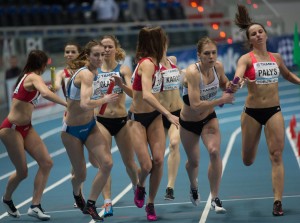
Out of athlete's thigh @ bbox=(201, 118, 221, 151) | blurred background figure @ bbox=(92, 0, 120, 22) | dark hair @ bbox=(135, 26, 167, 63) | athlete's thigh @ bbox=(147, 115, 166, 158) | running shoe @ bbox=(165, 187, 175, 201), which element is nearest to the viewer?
athlete's thigh @ bbox=(201, 118, 221, 151)

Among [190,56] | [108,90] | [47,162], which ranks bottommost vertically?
[190,56]

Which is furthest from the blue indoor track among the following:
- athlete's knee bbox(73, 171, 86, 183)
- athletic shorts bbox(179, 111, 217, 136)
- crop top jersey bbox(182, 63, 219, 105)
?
crop top jersey bbox(182, 63, 219, 105)

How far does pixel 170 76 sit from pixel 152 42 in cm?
62

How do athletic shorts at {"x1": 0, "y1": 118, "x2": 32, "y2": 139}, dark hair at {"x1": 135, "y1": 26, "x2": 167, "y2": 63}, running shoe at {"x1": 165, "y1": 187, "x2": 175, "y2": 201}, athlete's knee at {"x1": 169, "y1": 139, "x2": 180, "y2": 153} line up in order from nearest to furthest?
1. dark hair at {"x1": 135, "y1": 26, "x2": 167, "y2": 63}
2. athletic shorts at {"x1": 0, "y1": 118, "x2": 32, "y2": 139}
3. running shoe at {"x1": 165, "y1": 187, "x2": 175, "y2": 201}
4. athlete's knee at {"x1": 169, "y1": 139, "x2": 180, "y2": 153}

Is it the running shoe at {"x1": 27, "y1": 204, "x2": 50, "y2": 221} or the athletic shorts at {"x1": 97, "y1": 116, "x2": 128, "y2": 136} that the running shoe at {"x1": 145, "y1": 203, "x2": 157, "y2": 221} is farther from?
the running shoe at {"x1": 27, "y1": 204, "x2": 50, "y2": 221}

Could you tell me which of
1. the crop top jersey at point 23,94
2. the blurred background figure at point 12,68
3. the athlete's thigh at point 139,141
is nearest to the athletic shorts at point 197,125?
the athlete's thigh at point 139,141

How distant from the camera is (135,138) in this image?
10.7 metres

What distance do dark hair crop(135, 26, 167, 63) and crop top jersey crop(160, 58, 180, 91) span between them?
30 cm

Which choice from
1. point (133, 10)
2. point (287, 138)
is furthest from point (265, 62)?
point (133, 10)

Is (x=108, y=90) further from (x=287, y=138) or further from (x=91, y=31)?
(x=91, y=31)

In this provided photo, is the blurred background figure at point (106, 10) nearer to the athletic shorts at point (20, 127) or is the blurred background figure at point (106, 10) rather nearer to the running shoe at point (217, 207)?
the athletic shorts at point (20, 127)

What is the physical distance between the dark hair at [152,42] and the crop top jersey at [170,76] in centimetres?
30

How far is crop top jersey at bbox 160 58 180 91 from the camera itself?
10.9 meters

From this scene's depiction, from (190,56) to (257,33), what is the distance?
683 inches
